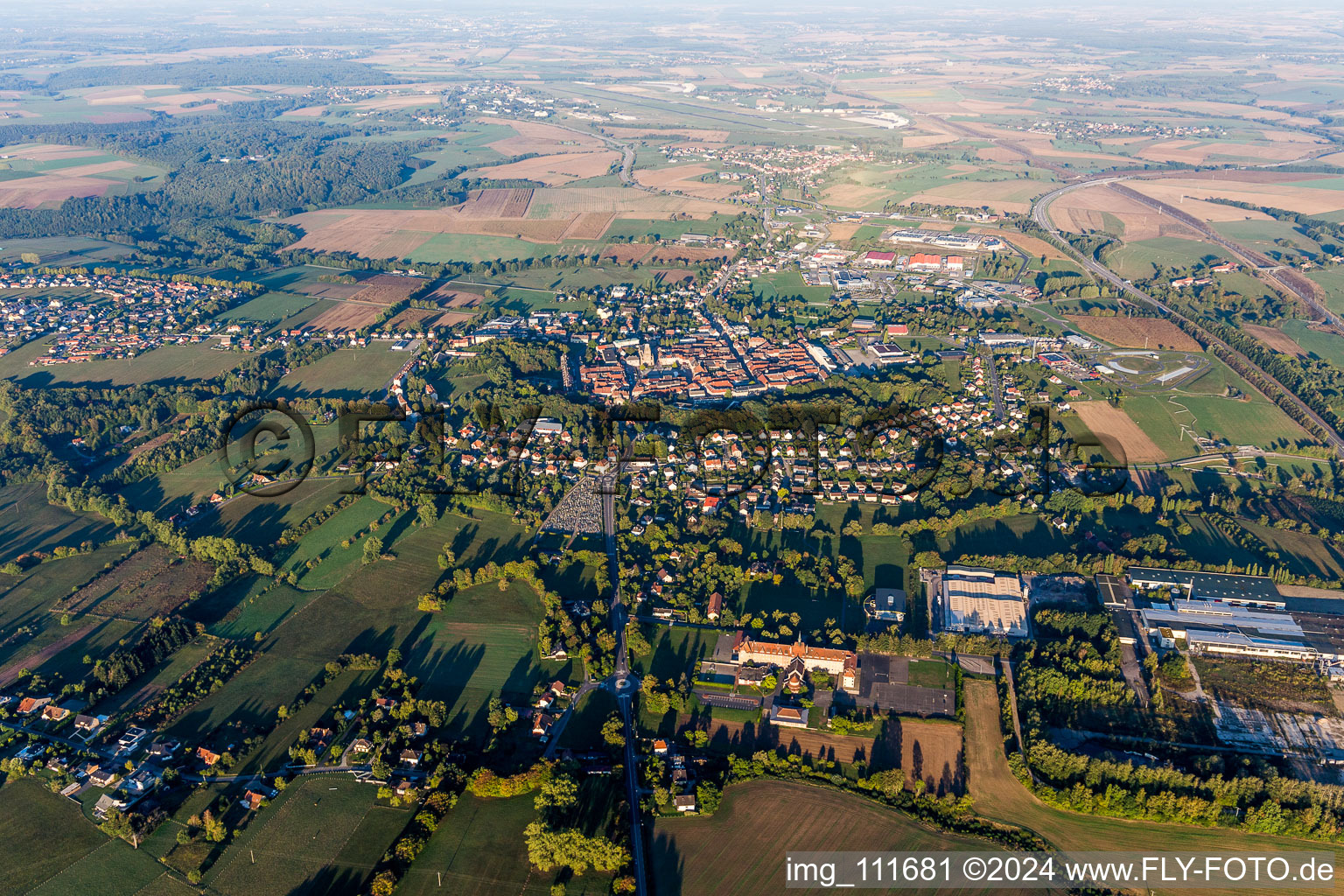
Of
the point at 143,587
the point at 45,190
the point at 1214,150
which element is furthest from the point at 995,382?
the point at 45,190

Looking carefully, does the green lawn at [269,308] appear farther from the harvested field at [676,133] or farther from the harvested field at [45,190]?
the harvested field at [676,133]

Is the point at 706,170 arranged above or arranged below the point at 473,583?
above

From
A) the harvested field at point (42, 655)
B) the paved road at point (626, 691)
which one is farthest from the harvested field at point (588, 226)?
the harvested field at point (42, 655)

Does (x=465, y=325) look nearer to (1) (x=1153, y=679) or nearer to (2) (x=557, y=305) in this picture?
(2) (x=557, y=305)

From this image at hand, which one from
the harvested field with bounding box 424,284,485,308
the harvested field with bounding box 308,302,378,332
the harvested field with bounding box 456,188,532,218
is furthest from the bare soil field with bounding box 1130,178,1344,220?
the harvested field with bounding box 308,302,378,332

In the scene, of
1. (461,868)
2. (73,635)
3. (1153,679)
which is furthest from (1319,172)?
(73,635)
